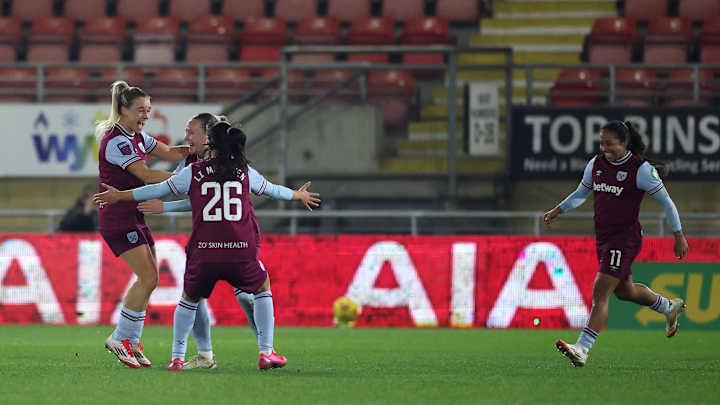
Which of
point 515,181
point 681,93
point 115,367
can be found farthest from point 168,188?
point 681,93

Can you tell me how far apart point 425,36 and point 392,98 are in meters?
2.69

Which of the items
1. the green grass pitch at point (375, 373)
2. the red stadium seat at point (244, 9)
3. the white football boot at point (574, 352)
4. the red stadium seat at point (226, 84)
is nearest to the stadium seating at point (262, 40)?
the red stadium seat at point (226, 84)

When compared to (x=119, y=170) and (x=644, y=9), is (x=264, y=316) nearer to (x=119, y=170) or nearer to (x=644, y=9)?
(x=119, y=170)

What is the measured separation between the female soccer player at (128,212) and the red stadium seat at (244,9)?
12490 mm

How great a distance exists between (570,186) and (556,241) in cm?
300

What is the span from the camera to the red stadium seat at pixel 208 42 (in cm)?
1948

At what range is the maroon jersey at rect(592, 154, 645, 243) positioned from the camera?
8805 mm

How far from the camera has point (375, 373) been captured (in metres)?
8.20

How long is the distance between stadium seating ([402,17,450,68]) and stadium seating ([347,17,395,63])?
0.94 ft

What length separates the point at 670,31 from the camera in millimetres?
18938

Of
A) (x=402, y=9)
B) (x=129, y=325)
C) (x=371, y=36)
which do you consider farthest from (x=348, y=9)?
(x=129, y=325)

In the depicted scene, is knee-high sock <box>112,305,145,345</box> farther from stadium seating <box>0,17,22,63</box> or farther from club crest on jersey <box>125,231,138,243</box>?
stadium seating <box>0,17,22,63</box>

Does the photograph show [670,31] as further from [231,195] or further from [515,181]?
[231,195]

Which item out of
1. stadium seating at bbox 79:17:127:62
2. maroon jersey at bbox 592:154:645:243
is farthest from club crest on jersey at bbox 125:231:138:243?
stadium seating at bbox 79:17:127:62
